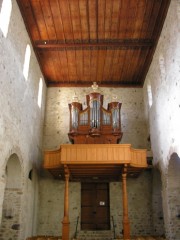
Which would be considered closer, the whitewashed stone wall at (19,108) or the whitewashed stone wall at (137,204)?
the whitewashed stone wall at (19,108)

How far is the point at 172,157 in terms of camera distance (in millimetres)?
10633

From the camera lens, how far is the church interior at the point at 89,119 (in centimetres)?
1042

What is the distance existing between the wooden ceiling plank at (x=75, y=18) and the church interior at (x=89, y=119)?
0.04 metres

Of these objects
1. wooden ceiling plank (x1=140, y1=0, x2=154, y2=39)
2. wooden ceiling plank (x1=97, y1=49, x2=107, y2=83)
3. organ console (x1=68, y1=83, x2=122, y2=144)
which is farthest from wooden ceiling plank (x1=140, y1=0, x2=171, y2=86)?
organ console (x1=68, y1=83, x2=122, y2=144)

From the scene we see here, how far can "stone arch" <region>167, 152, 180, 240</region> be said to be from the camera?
420 inches

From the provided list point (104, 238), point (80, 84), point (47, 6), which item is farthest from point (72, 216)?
point (47, 6)

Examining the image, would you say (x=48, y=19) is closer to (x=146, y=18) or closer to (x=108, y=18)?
(x=108, y=18)

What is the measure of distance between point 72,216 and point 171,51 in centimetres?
920

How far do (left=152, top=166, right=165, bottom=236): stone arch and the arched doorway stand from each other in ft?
21.1

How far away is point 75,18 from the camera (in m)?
Answer: 11.5

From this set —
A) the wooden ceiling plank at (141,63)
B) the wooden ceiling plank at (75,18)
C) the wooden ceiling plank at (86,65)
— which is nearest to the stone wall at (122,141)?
the wooden ceiling plank at (86,65)

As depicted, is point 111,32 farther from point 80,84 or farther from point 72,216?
point 72,216

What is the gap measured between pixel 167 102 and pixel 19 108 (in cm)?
582

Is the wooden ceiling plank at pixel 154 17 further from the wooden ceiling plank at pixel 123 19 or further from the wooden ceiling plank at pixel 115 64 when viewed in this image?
the wooden ceiling plank at pixel 115 64
